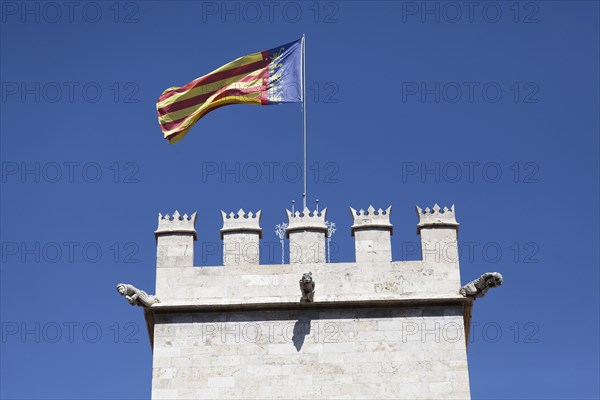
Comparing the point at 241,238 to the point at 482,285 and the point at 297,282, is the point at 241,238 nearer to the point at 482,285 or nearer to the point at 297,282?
the point at 297,282

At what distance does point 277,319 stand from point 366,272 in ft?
8.70

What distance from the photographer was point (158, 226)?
3155cm

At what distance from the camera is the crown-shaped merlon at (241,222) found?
3123cm

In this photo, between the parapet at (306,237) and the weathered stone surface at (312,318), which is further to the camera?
the parapet at (306,237)

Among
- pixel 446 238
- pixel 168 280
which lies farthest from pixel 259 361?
pixel 446 238

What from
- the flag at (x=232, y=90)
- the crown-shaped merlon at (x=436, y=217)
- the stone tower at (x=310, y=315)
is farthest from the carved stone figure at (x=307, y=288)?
the flag at (x=232, y=90)

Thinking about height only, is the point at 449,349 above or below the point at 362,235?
below

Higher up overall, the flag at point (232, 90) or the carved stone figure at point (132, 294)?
the flag at point (232, 90)

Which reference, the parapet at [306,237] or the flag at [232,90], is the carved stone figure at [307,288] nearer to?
the parapet at [306,237]

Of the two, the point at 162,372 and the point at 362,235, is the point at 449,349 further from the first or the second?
the point at 162,372

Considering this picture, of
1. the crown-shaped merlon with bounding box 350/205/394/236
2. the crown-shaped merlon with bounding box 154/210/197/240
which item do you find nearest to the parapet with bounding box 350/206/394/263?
the crown-shaped merlon with bounding box 350/205/394/236

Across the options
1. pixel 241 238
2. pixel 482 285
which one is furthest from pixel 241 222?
pixel 482 285

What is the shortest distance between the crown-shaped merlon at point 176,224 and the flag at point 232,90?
379cm

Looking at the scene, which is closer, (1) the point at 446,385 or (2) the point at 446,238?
(1) the point at 446,385
